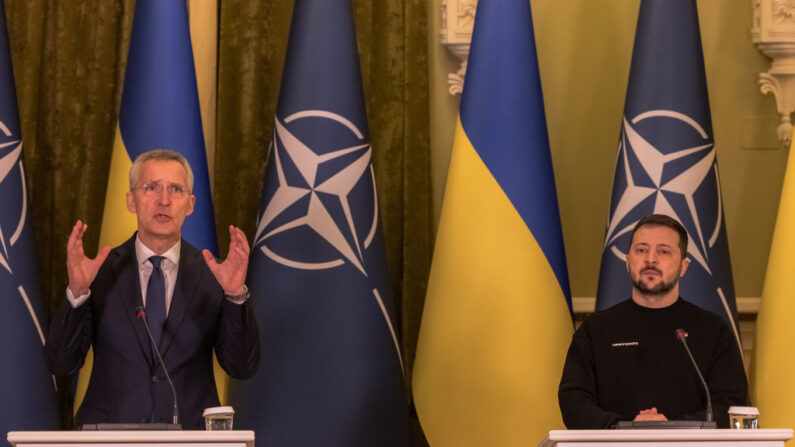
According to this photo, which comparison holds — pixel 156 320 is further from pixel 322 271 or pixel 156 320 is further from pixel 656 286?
pixel 656 286

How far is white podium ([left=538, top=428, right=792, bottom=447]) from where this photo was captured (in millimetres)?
2381

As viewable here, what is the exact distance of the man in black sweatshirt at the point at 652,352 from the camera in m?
3.18

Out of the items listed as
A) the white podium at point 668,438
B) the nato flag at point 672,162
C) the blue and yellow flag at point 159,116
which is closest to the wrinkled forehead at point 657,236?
the nato flag at point 672,162

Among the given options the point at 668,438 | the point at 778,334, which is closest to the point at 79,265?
the point at 668,438

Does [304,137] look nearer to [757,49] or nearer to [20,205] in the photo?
[20,205]

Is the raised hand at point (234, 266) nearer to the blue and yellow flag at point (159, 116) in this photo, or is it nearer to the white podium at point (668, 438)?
the white podium at point (668, 438)

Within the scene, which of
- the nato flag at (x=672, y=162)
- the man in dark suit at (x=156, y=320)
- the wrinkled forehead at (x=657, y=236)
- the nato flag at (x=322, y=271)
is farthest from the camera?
the nato flag at (x=672, y=162)

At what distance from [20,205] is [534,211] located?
70.9 inches

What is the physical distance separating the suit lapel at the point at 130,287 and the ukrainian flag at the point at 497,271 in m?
1.24

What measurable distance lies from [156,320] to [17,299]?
3.20ft

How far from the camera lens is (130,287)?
3.06 metres

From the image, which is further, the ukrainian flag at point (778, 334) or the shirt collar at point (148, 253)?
the ukrainian flag at point (778, 334)

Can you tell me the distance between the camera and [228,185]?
4551mm

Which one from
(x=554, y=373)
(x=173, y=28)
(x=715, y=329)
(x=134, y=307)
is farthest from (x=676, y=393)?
(x=173, y=28)
